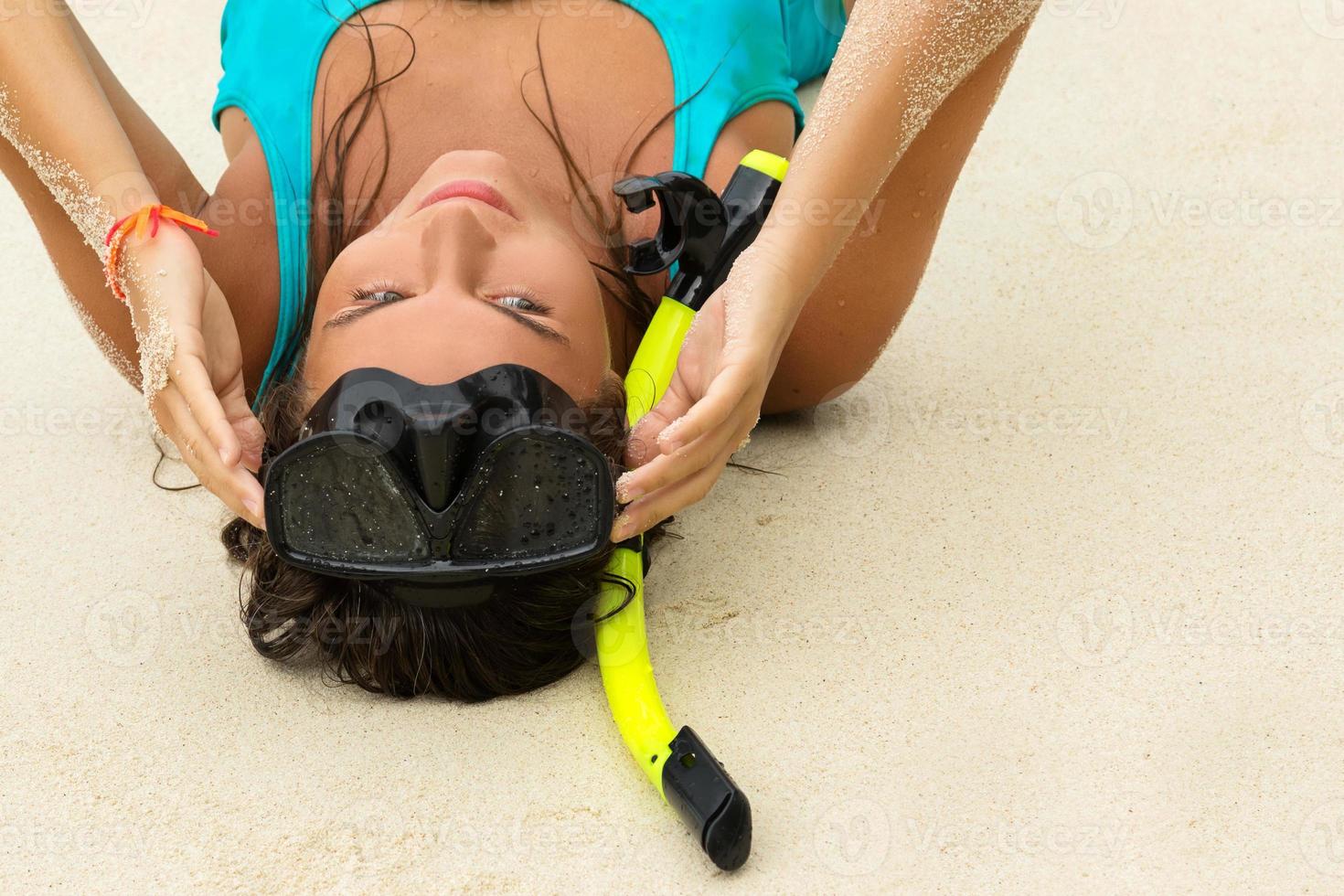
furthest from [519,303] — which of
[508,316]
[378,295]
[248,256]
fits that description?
[248,256]

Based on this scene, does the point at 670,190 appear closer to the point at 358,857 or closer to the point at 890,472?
the point at 890,472

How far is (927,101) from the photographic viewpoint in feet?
4.88

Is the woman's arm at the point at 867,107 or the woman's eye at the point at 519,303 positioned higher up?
the woman's arm at the point at 867,107

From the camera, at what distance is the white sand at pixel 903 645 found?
1337mm

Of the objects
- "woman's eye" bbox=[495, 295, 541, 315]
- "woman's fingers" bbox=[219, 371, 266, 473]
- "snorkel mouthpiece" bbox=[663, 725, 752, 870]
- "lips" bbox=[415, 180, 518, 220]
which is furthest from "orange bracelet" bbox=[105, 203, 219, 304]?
"snorkel mouthpiece" bbox=[663, 725, 752, 870]

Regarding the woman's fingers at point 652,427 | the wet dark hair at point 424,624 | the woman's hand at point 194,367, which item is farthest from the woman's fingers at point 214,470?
the woman's fingers at point 652,427

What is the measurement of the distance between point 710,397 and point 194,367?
1.79ft

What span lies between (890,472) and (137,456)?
1.15m

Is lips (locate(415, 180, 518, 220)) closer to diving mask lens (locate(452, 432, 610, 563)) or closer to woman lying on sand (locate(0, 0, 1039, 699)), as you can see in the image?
woman lying on sand (locate(0, 0, 1039, 699))

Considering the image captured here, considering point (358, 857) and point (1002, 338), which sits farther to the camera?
point (1002, 338)

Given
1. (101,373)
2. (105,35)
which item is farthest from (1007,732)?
(105,35)

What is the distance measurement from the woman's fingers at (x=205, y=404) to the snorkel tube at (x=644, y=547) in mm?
477

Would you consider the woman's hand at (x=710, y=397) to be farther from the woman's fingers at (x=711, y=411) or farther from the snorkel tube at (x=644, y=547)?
the snorkel tube at (x=644, y=547)

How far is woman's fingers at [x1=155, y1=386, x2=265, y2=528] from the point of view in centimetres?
130
